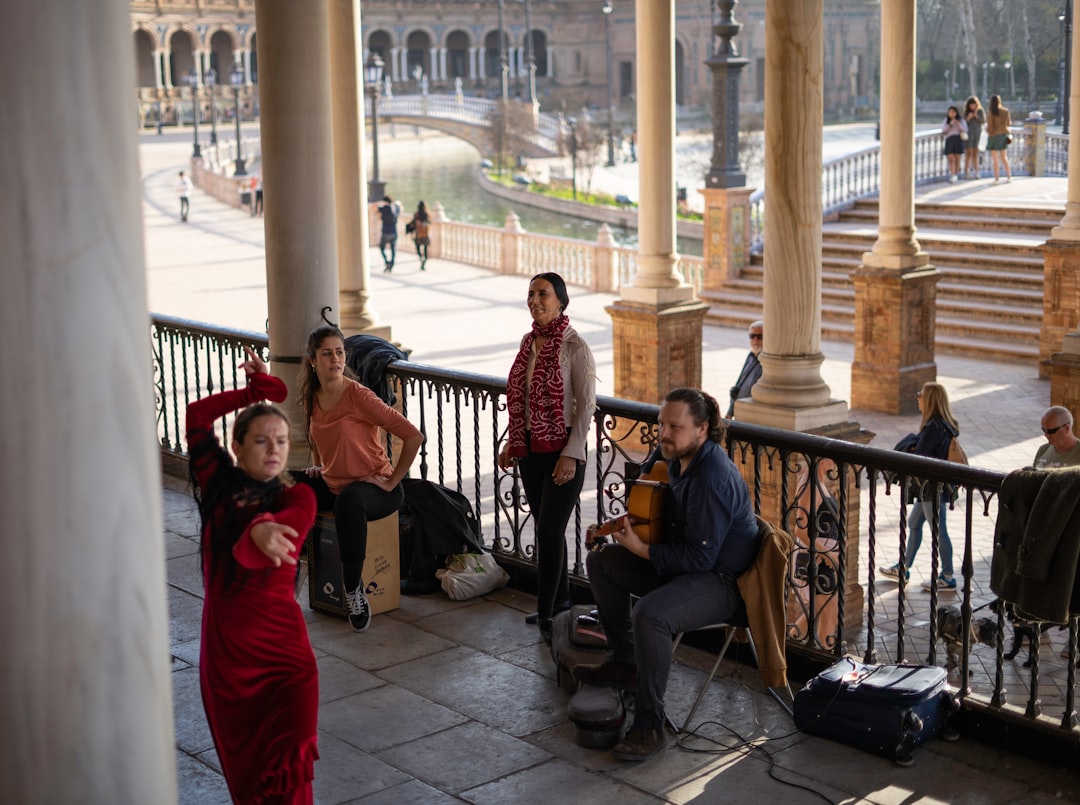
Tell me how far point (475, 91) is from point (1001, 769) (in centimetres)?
7688

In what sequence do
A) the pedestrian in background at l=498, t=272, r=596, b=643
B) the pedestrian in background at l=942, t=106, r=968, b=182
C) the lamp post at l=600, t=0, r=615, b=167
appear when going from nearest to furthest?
the pedestrian in background at l=498, t=272, r=596, b=643 → the pedestrian in background at l=942, t=106, r=968, b=182 → the lamp post at l=600, t=0, r=615, b=167

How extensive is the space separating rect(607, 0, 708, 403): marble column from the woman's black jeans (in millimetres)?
6765

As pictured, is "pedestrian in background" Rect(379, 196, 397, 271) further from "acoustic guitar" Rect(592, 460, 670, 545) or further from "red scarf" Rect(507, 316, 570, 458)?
"acoustic guitar" Rect(592, 460, 670, 545)

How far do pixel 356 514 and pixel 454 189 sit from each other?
44182 millimetres

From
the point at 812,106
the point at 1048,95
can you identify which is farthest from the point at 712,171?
the point at 1048,95

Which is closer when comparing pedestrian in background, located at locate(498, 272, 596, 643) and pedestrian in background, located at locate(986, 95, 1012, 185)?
pedestrian in background, located at locate(498, 272, 596, 643)

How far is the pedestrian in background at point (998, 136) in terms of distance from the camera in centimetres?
2351

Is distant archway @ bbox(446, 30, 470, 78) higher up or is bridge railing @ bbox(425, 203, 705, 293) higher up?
distant archway @ bbox(446, 30, 470, 78)

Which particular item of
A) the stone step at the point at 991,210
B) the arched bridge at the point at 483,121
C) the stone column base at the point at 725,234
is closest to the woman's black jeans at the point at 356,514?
the stone column base at the point at 725,234

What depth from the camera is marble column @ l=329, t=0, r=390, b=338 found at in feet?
32.1

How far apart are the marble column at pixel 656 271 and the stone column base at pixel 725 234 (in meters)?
6.81

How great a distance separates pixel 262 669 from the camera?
4.11 meters

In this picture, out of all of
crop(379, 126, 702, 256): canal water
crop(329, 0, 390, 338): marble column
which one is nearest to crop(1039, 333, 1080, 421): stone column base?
crop(329, 0, 390, 338): marble column

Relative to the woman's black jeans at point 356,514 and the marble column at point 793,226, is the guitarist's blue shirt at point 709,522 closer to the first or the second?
the woman's black jeans at point 356,514
